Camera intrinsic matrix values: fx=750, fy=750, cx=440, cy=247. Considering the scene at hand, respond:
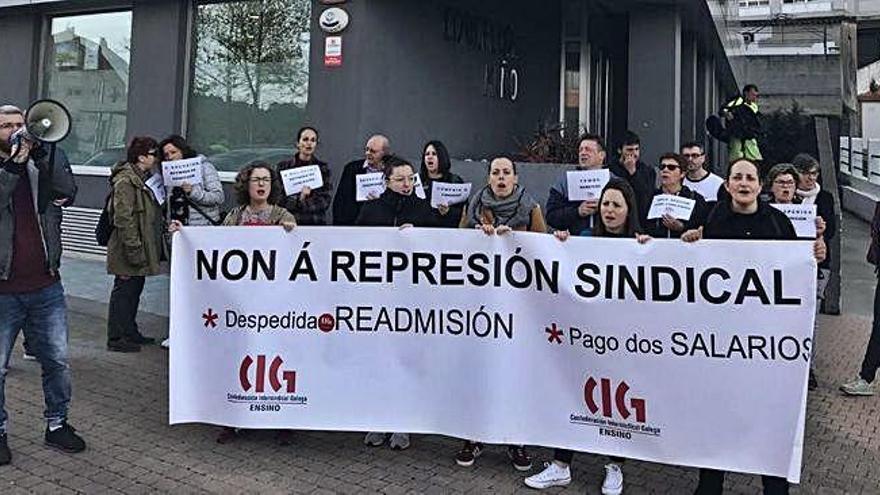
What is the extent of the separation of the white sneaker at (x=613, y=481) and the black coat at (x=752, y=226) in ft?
4.56

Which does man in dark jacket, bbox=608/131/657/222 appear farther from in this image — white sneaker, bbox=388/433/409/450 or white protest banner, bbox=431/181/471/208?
white sneaker, bbox=388/433/409/450

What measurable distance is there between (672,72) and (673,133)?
75 cm

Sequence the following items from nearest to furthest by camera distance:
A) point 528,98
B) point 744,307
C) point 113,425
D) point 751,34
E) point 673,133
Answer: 1. point 744,307
2. point 113,425
3. point 673,133
4. point 528,98
5. point 751,34

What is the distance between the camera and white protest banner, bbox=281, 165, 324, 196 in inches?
234

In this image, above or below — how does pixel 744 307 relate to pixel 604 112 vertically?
below

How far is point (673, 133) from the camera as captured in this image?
9000 millimetres

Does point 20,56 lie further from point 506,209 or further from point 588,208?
point 588,208

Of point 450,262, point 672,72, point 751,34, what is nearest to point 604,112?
point 672,72

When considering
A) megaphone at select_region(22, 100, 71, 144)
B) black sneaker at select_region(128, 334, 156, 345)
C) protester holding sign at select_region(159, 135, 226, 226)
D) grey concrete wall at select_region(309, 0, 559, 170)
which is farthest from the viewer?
grey concrete wall at select_region(309, 0, 559, 170)

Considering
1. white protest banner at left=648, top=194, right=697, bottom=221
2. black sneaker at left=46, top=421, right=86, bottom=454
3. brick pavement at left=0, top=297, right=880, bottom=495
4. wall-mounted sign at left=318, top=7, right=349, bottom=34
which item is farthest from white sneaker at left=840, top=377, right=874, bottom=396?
wall-mounted sign at left=318, top=7, right=349, bottom=34

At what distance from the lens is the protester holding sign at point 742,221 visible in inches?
159

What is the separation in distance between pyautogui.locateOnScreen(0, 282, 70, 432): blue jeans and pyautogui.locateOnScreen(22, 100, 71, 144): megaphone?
89 cm

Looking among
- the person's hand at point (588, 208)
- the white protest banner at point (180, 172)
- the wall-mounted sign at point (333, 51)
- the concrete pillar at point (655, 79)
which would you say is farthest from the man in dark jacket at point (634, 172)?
the wall-mounted sign at point (333, 51)

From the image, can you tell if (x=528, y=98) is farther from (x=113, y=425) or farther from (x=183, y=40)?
(x=113, y=425)
